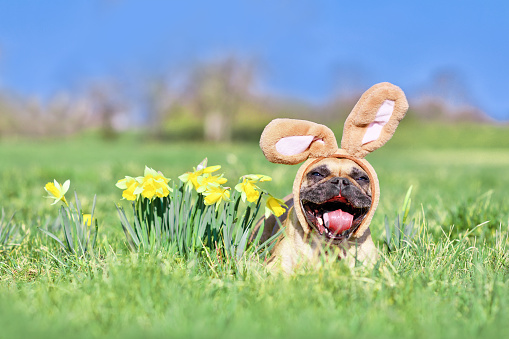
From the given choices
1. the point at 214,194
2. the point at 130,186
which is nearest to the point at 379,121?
the point at 214,194

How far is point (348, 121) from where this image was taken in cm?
247

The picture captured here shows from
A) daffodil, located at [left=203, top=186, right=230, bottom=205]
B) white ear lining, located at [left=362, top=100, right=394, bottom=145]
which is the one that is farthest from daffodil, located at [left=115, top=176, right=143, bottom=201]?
white ear lining, located at [left=362, top=100, right=394, bottom=145]

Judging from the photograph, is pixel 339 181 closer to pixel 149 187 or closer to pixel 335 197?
pixel 335 197

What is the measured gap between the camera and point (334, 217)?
2326 millimetres

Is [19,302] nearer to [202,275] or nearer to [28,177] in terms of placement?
[202,275]

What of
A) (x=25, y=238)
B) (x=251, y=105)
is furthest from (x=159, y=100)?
(x=25, y=238)

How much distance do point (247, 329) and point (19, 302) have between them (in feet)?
3.11

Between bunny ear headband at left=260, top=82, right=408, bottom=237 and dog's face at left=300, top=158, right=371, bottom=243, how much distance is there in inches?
1.4

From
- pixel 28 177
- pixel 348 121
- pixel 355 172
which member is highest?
pixel 348 121

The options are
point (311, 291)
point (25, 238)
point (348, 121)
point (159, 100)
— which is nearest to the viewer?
point (311, 291)

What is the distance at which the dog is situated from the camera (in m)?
2.28

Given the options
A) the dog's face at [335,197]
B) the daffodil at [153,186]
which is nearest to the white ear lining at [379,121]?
the dog's face at [335,197]

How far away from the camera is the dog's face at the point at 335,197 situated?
2.24m

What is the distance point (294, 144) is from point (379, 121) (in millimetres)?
467
